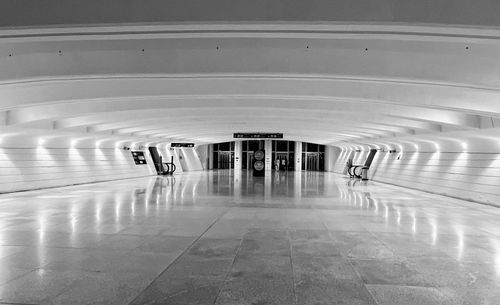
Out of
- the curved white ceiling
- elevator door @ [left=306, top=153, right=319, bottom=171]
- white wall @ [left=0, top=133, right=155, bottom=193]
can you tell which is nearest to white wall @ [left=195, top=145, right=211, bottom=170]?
elevator door @ [left=306, top=153, right=319, bottom=171]

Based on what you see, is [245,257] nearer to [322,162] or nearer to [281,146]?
[281,146]

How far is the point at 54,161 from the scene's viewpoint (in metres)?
17.4

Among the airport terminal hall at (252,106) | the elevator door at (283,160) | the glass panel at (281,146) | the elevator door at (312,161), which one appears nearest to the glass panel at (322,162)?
the elevator door at (312,161)

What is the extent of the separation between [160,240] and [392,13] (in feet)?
17.2

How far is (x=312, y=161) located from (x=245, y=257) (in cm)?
4480

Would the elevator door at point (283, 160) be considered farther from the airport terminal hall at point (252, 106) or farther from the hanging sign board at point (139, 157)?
the airport terminal hall at point (252, 106)

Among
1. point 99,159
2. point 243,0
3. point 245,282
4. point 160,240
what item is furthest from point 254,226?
point 99,159

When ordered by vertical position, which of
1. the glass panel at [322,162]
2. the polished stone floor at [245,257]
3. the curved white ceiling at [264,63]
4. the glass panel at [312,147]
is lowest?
the glass panel at [322,162]

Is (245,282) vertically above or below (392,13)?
below

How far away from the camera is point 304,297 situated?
3.65 meters

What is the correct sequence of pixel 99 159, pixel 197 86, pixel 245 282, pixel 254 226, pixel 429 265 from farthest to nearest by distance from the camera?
pixel 99 159 < pixel 197 86 < pixel 254 226 < pixel 429 265 < pixel 245 282

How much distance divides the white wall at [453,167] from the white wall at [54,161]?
1888cm

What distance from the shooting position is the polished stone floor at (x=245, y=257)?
3721 mm

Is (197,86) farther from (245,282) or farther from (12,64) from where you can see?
(245,282)
